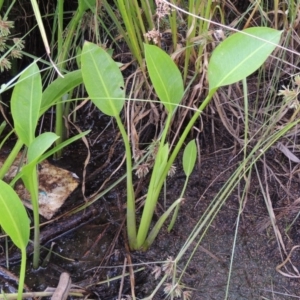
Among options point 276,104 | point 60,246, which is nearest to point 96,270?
point 60,246

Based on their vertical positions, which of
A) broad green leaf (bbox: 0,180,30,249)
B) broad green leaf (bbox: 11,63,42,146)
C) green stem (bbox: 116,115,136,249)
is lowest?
green stem (bbox: 116,115,136,249)

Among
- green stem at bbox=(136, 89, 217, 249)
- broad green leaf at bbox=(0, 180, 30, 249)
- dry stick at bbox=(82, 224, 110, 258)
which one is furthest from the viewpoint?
dry stick at bbox=(82, 224, 110, 258)

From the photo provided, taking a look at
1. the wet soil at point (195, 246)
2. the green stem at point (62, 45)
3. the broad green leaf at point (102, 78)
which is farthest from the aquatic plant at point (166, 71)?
the green stem at point (62, 45)

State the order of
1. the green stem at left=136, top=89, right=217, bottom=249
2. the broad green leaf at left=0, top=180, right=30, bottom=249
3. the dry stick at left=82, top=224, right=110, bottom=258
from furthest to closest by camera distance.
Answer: the dry stick at left=82, top=224, right=110, bottom=258 < the green stem at left=136, top=89, right=217, bottom=249 < the broad green leaf at left=0, top=180, right=30, bottom=249

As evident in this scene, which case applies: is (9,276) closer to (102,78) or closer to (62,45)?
(102,78)

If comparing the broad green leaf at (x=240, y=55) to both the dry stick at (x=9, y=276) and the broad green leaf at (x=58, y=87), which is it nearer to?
the broad green leaf at (x=58, y=87)

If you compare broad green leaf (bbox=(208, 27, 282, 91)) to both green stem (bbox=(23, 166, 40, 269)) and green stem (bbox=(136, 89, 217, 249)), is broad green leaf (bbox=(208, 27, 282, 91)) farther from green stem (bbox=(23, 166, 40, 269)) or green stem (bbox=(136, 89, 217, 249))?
green stem (bbox=(23, 166, 40, 269))

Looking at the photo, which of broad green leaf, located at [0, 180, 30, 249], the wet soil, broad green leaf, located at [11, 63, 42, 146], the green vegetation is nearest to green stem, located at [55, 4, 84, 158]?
the green vegetation
